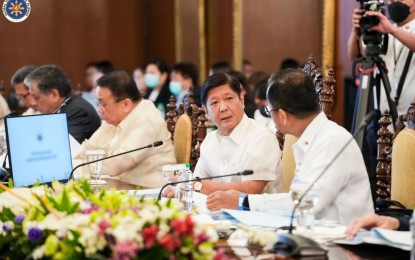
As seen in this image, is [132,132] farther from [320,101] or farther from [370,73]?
[370,73]

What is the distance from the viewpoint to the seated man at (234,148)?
3801 mm

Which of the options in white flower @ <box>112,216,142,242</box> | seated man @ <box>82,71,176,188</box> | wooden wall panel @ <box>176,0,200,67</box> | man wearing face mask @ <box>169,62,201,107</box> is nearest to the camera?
white flower @ <box>112,216,142,242</box>

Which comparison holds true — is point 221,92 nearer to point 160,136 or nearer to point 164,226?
point 160,136

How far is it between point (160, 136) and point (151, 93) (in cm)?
446

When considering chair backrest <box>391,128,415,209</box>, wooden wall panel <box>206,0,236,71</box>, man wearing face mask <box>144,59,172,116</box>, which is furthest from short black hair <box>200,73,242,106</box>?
wooden wall panel <box>206,0,236,71</box>

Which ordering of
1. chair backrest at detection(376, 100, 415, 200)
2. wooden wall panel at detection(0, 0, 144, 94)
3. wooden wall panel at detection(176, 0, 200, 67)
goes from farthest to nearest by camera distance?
wooden wall panel at detection(176, 0, 200, 67), wooden wall panel at detection(0, 0, 144, 94), chair backrest at detection(376, 100, 415, 200)

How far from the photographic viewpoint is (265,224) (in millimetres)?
2854

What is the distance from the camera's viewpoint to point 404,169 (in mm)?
3611

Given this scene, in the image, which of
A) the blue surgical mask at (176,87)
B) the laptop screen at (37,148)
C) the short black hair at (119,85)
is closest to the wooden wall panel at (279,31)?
the blue surgical mask at (176,87)

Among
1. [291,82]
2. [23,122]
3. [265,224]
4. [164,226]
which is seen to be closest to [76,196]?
[164,226]

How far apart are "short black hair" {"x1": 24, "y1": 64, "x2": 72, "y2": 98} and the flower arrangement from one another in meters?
3.24

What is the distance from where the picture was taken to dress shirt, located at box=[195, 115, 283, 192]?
382 centimetres

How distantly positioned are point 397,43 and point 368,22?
1.65 feet

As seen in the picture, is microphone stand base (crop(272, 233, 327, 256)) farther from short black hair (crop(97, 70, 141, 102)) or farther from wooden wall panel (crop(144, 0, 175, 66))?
wooden wall panel (crop(144, 0, 175, 66))
